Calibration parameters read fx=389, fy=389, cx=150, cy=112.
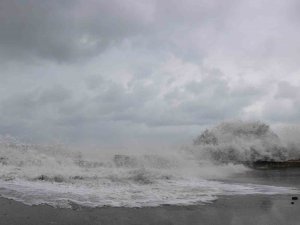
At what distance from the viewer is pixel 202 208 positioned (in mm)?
9547

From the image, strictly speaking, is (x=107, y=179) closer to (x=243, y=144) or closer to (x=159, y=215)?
(x=159, y=215)

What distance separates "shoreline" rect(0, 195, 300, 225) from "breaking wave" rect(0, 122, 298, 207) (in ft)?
1.87

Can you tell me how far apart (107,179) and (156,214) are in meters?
5.49

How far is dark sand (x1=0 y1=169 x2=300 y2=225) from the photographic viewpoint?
7.90 m

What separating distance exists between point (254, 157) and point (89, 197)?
21545 millimetres

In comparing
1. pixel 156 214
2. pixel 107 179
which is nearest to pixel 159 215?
pixel 156 214

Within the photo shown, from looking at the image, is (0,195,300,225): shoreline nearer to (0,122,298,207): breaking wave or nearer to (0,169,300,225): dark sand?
(0,169,300,225): dark sand

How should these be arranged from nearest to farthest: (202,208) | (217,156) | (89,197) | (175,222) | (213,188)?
(175,222)
(202,208)
(89,197)
(213,188)
(217,156)

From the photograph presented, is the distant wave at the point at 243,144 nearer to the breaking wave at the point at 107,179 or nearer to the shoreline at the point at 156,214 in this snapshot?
the breaking wave at the point at 107,179

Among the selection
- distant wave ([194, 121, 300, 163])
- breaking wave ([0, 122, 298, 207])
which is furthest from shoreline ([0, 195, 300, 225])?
distant wave ([194, 121, 300, 163])

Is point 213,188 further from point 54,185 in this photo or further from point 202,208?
point 54,185

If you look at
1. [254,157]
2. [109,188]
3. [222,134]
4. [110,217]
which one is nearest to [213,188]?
[109,188]

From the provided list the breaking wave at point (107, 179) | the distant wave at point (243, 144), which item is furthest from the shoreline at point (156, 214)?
the distant wave at point (243, 144)

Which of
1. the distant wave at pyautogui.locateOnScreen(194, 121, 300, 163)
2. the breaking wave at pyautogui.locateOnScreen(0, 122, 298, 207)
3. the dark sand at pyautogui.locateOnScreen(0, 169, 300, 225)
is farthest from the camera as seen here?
the distant wave at pyautogui.locateOnScreen(194, 121, 300, 163)
